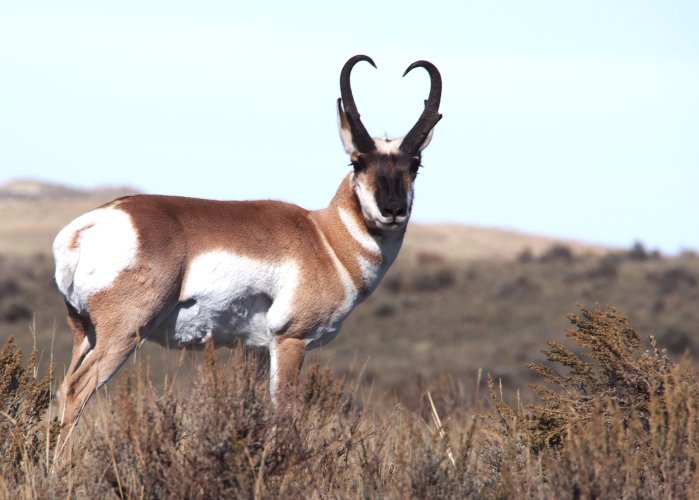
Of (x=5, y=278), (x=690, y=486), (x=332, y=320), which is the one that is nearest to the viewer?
(x=690, y=486)

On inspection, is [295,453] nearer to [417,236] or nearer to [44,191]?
[417,236]

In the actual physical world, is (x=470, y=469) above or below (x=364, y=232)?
below

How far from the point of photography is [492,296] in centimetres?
3052

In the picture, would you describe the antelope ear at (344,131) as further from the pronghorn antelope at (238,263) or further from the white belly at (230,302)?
the white belly at (230,302)

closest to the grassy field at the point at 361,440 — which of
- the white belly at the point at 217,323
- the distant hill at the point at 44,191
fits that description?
the white belly at the point at 217,323

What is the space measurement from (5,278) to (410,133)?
29582mm

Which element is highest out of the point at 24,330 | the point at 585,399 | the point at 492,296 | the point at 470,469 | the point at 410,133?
the point at 410,133

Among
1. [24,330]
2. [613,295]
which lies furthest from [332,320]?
[613,295]

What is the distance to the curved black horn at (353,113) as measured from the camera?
7.16m

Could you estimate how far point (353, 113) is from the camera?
7.25 metres

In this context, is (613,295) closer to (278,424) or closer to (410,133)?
(410,133)

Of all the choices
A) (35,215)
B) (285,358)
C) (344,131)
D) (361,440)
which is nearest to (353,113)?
(344,131)

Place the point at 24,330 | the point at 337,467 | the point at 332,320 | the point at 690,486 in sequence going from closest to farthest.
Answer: the point at 690,486 → the point at 337,467 → the point at 332,320 → the point at 24,330

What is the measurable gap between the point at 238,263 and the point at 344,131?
5.10 feet
